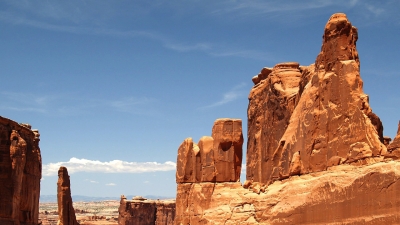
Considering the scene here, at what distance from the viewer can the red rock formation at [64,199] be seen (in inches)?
1688

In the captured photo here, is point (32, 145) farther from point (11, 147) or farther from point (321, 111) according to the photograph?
point (321, 111)

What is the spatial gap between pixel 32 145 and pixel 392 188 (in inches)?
1034

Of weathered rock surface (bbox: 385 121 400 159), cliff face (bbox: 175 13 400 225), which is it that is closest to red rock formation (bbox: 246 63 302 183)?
cliff face (bbox: 175 13 400 225)

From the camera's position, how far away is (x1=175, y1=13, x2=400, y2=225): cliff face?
21.1 metres

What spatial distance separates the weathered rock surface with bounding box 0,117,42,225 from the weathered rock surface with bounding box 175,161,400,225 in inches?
384

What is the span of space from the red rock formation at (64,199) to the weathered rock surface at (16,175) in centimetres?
254

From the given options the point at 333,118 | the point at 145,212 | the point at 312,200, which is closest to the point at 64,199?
the point at 312,200

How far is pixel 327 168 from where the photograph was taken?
80.9 feet

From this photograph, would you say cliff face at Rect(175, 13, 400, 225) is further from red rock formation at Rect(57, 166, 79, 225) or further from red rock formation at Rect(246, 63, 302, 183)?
red rock formation at Rect(57, 166, 79, 225)

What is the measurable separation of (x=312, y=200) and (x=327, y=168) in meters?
1.40

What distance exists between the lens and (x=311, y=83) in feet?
89.0

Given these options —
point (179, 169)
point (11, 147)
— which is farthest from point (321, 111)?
point (11, 147)

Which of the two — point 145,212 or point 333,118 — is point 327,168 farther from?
point 145,212

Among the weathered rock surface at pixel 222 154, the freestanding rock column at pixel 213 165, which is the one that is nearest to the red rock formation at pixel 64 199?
the freestanding rock column at pixel 213 165
